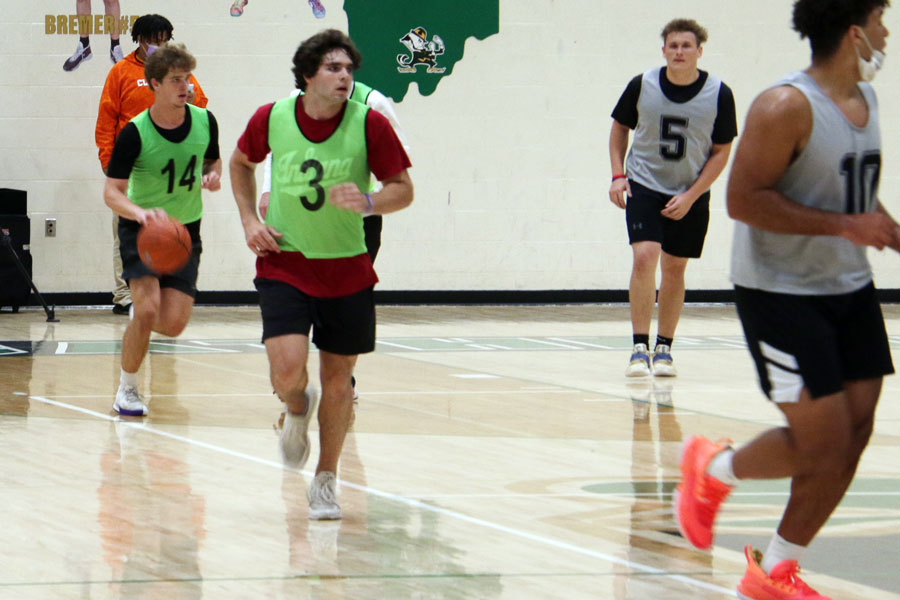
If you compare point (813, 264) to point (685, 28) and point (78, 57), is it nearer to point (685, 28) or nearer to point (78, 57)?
point (685, 28)

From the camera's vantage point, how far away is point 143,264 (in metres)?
6.72

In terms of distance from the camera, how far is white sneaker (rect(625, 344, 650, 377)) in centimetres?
834

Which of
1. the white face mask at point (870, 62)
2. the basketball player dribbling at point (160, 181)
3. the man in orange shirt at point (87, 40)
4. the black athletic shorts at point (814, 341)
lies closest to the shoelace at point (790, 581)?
the black athletic shorts at point (814, 341)

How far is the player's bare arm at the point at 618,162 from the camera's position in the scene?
809cm

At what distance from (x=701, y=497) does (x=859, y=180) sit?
0.96m

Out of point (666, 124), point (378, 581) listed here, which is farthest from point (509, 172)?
point (378, 581)

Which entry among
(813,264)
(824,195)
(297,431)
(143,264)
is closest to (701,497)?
(813,264)

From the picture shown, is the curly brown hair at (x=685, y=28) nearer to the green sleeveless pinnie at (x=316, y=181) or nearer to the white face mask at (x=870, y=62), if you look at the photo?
the green sleeveless pinnie at (x=316, y=181)

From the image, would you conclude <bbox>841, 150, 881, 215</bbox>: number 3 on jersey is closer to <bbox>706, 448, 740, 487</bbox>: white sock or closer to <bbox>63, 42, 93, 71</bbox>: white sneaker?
<bbox>706, 448, 740, 487</bbox>: white sock

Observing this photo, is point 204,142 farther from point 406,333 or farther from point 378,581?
point 406,333

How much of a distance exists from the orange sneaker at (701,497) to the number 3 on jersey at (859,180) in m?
0.77

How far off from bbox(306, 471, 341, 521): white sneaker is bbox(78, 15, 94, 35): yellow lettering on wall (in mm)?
8411

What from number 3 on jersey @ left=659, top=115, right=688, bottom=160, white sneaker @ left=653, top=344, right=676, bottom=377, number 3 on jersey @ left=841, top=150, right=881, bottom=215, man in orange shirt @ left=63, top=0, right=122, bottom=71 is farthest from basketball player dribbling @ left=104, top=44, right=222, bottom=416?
man in orange shirt @ left=63, top=0, right=122, bottom=71

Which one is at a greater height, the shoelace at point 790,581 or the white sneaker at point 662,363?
the shoelace at point 790,581
